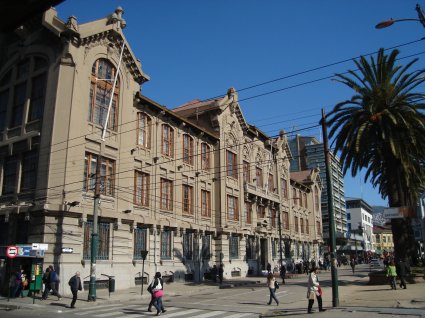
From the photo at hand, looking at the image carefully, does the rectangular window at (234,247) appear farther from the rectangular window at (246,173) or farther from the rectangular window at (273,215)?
the rectangular window at (273,215)

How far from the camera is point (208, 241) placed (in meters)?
39.4

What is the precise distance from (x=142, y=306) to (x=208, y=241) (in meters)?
18.8

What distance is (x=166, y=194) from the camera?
115 ft

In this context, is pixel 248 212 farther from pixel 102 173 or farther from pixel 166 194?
pixel 102 173

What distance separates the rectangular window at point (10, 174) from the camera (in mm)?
28281

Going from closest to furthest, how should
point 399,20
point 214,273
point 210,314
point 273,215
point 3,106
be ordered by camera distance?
point 399,20 < point 210,314 < point 3,106 < point 214,273 < point 273,215

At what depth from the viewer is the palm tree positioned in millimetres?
30497

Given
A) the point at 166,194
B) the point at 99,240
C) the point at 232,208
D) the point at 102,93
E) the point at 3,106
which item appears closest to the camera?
the point at 99,240

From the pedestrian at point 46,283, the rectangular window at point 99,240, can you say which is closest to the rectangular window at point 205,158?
the rectangular window at point 99,240

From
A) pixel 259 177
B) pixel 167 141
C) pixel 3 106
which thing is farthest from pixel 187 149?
pixel 259 177

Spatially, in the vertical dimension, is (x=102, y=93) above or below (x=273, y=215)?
above

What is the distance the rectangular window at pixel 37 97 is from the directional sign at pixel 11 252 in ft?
33.2

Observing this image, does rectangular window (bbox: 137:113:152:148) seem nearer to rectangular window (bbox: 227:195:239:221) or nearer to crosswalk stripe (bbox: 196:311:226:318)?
rectangular window (bbox: 227:195:239:221)

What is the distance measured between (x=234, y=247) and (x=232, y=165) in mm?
8321
